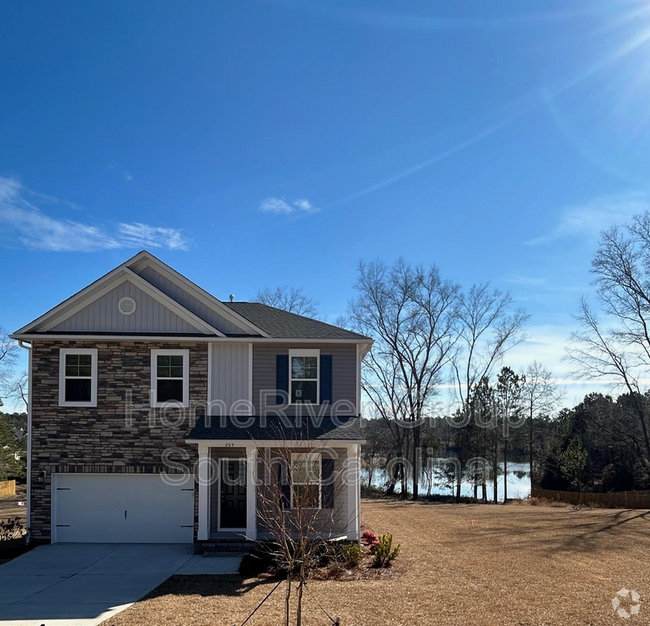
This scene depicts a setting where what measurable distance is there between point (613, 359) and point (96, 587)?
2571 cm

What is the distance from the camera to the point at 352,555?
12578mm

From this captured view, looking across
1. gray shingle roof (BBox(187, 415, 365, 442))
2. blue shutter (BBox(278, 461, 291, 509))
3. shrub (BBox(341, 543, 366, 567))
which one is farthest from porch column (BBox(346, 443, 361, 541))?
blue shutter (BBox(278, 461, 291, 509))

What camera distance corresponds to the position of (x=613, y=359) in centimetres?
2867

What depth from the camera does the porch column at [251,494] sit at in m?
14.0

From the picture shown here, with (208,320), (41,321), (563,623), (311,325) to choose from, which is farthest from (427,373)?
(563,623)

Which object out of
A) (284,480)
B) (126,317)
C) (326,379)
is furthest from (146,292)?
(284,480)

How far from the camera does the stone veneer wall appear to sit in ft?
50.0

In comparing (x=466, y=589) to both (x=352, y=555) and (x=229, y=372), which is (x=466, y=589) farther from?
(x=229, y=372)

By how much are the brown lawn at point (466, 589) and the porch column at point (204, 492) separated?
2.50 m

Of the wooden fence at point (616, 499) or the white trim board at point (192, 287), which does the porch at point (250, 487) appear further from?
the wooden fence at point (616, 499)

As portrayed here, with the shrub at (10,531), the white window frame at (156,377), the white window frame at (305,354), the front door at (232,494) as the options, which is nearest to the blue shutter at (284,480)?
the front door at (232,494)

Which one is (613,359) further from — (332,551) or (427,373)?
(332,551)

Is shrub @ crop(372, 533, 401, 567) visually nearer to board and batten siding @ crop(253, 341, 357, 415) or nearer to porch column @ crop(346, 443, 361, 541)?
porch column @ crop(346, 443, 361, 541)

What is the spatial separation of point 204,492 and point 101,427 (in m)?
3.38
